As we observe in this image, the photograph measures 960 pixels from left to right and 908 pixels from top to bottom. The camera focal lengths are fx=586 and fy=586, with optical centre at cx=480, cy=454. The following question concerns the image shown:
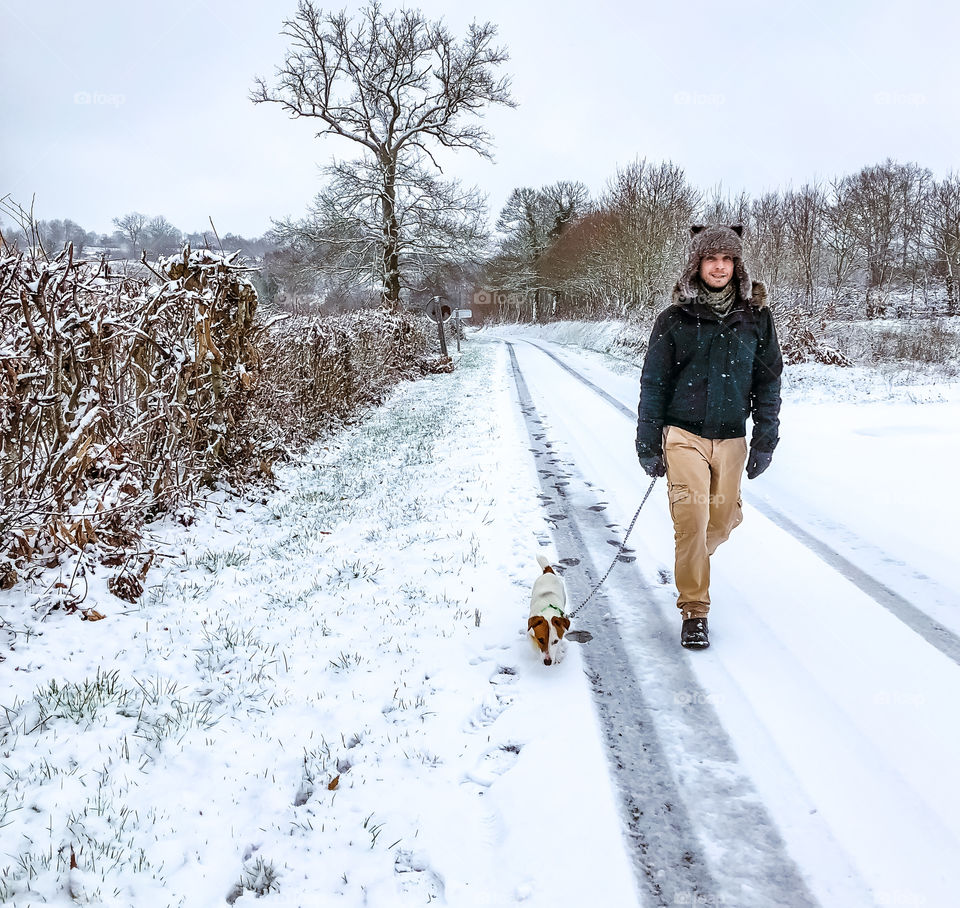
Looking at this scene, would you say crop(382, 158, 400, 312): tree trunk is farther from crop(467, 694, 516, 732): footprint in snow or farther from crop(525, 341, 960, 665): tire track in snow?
crop(467, 694, 516, 732): footprint in snow

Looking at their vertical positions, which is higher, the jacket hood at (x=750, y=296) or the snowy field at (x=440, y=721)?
the jacket hood at (x=750, y=296)

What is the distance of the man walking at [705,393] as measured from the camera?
127 inches

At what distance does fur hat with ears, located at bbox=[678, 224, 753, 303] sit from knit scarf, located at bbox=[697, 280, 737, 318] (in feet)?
0.14

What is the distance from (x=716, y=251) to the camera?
125 inches

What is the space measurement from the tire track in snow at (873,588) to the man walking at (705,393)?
1.21 m

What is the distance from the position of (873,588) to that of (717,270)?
7.83 feet

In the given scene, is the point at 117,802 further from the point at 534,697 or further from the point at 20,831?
the point at 534,697

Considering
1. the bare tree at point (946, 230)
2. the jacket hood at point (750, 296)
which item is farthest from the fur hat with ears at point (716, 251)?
the bare tree at point (946, 230)

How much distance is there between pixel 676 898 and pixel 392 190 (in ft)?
76.0

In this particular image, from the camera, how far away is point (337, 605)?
384 centimetres

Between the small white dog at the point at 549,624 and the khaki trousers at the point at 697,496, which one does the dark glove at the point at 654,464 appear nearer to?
the khaki trousers at the point at 697,496

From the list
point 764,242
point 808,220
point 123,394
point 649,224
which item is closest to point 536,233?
→ point 808,220
